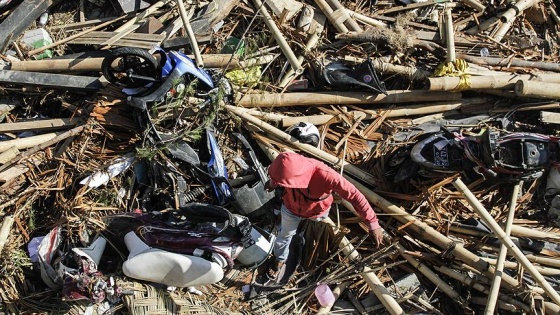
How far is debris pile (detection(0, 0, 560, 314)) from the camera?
552 cm

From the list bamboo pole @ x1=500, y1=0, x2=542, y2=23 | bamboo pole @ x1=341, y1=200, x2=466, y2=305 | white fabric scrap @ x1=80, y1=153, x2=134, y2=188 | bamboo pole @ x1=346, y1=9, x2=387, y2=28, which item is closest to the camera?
white fabric scrap @ x1=80, y1=153, x2=134, y2=188

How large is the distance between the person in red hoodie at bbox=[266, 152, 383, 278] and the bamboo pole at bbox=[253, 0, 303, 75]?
169cm

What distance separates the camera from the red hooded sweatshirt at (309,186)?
15.8ft

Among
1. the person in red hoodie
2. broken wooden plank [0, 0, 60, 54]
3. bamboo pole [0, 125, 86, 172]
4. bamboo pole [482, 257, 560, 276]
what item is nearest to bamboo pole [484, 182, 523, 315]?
bamboo pole [482, 257, 560, 276]

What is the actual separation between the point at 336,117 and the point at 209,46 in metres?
1.55

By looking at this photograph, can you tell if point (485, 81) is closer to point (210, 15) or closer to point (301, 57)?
point (301, 57)

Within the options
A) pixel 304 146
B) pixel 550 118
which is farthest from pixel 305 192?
pixel 550 118

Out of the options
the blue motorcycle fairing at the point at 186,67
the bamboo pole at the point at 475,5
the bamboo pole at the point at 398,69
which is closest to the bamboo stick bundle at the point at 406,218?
the blue motorcycle fairing at the point at 186,67

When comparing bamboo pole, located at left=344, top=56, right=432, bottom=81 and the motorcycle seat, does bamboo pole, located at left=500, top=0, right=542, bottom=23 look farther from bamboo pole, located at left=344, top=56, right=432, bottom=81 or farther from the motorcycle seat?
the motorcycle seat

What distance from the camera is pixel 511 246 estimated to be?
5.54 metres

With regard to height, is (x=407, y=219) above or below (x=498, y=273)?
above

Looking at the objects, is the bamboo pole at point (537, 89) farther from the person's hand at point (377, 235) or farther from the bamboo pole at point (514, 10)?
the person's hand at point (377, 235)

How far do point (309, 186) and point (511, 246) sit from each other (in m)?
1.92

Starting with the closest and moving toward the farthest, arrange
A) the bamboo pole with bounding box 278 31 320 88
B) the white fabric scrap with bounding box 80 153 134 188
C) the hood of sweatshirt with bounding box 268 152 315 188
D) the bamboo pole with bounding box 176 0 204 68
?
1. the hood of sweatshirt with bounding box 268 152 315 188
2. the white fabric scrap with bounding box 80 153 134 188
3. the bamboo pole with bounding box 176 0 204 68
4. the bamboo pole with bounding box 278 31 320 88
